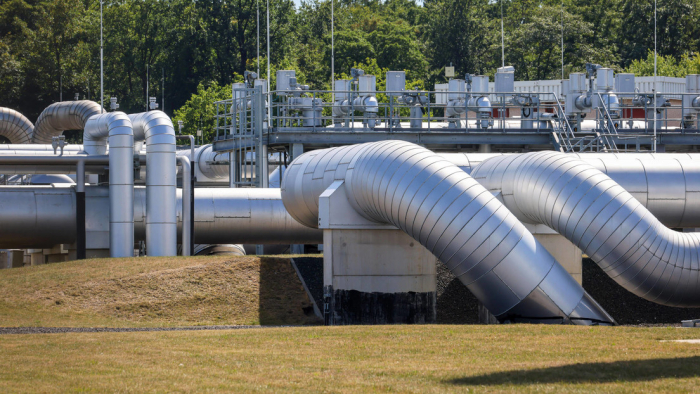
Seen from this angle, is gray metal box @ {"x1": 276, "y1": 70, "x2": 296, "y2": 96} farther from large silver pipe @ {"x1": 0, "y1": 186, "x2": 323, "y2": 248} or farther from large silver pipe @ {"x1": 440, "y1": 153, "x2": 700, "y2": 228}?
large silver pipe @ {"x1": 440, "y1": 153, "x2": 700, "y2": 228}

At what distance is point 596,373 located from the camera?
39.8 feet

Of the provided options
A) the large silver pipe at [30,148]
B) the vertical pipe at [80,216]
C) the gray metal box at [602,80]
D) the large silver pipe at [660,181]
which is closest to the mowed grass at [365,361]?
the large silver pipe at [660,181]

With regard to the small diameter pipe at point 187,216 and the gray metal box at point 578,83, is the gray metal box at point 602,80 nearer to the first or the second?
the gray metal box at point 578,83

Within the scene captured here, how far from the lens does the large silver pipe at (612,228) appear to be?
20.4m

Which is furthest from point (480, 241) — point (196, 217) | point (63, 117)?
point (63, 117)

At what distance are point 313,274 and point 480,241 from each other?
25.8ft

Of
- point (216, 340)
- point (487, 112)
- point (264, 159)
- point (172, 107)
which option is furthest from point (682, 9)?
point (216, 340)

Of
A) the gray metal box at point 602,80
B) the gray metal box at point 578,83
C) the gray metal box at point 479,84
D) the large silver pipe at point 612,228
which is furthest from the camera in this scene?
the gray metal box at point 479,84

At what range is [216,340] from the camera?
55.3 feet

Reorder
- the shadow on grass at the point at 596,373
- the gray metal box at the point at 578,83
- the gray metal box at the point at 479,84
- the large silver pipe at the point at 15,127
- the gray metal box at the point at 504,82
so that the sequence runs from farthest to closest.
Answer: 1. the large silver pipe at the point at 15,127
2. the gray metal box at the point at 479,84
3. the gray metal box at the point at 504,82
4. the gray metal box at the point at 578,83
5. the shadow on grass at the point at 596,373

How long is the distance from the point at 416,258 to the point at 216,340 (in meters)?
7.79

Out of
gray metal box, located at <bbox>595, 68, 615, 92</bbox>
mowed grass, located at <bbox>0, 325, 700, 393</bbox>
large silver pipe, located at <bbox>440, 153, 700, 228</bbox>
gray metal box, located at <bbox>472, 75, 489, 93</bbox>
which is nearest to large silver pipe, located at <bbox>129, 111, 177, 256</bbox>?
large silver pipe, located at <bbox>440, 153, 700, 228</bbox>

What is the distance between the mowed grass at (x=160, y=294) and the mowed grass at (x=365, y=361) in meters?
5.06

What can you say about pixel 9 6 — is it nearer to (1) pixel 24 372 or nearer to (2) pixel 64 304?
(2) pixel 64 304
